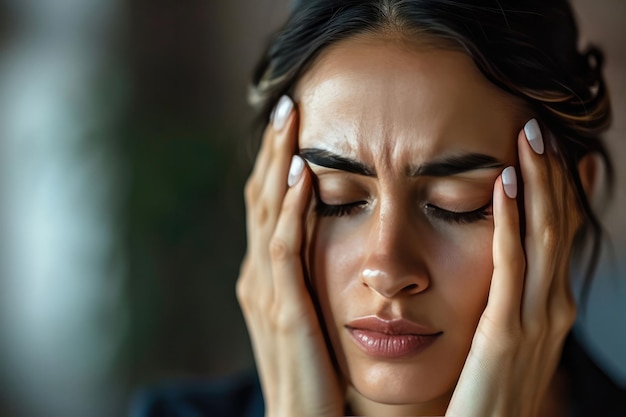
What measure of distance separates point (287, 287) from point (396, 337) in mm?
101

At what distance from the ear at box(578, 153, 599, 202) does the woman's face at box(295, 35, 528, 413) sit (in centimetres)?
9

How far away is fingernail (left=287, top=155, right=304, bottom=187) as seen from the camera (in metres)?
0.60

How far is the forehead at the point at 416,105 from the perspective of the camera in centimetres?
54

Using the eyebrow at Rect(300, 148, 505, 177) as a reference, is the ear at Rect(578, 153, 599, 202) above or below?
below

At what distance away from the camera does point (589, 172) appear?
639 millimetres

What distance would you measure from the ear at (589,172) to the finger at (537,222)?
0.20ft

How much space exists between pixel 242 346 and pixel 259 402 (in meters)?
0.07

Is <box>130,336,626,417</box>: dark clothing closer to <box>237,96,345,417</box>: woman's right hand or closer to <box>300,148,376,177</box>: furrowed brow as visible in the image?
<box>237,96,345,417</box>: woman's right hand

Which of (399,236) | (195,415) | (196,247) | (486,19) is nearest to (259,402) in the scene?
(195,415)

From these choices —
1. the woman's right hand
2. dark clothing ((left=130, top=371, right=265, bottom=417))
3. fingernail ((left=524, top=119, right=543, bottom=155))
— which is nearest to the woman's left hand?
fingernail ((left=524, top=119, right=543, bottom=155))

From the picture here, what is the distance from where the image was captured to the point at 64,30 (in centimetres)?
88

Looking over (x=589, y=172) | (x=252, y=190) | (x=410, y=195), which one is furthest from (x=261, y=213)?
(x=589, y=172)

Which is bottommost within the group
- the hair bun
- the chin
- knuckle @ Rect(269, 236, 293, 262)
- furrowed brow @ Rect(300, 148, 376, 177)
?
the chin

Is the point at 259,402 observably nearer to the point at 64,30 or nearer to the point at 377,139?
the point at 377,139
